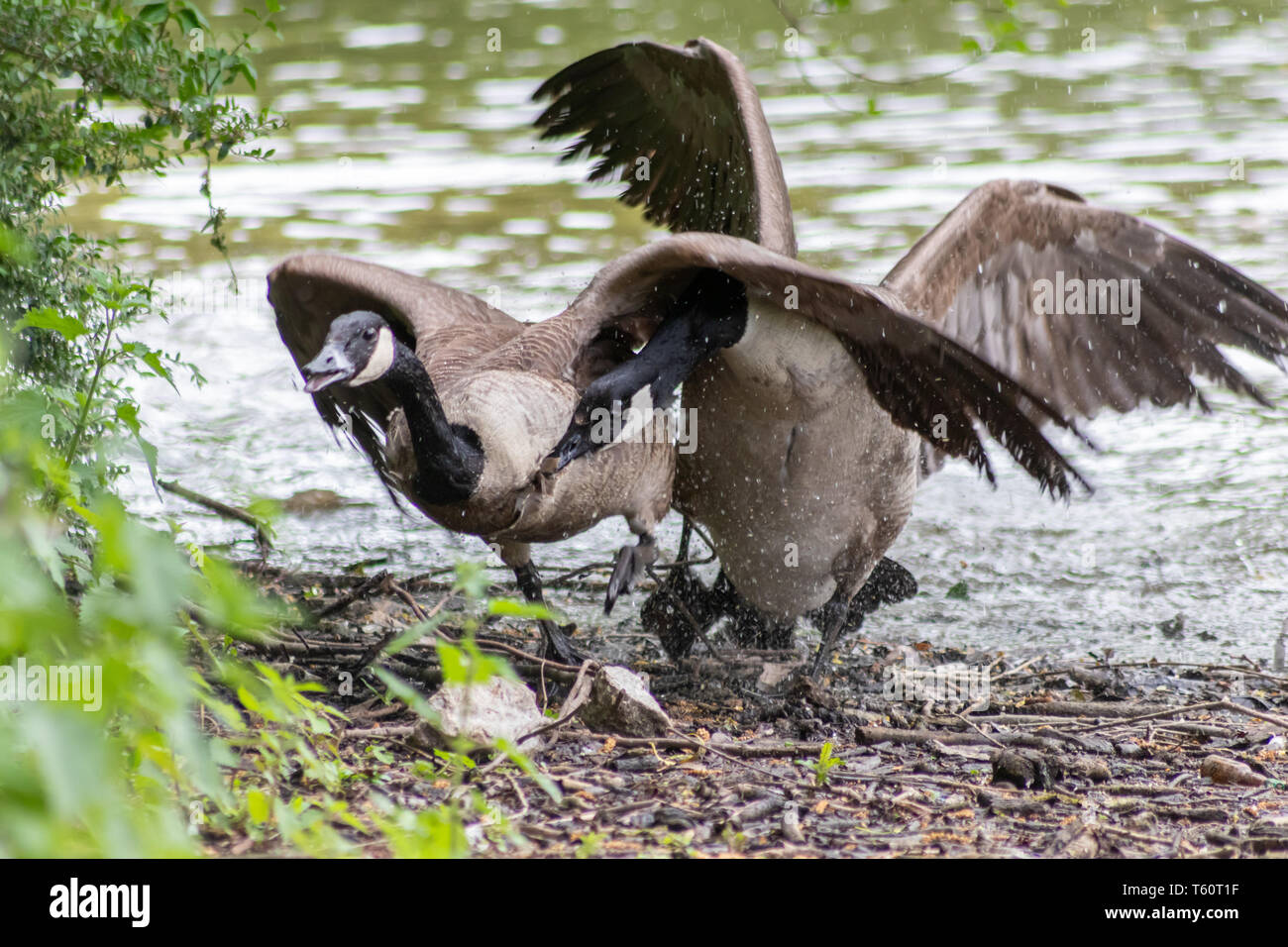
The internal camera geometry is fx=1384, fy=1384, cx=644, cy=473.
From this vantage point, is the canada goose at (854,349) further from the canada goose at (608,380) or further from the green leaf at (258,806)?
the green leaf at (258,806)

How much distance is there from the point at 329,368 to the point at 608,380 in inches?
37.7

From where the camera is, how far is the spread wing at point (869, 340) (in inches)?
172

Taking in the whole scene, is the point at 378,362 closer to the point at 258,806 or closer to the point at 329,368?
the point at 329,368

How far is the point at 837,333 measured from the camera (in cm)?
485

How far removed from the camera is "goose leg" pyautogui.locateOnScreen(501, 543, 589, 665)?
5.15 meters

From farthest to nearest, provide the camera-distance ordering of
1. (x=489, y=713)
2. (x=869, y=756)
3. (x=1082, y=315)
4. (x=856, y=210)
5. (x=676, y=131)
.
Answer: (x=856, y=210)
(x=676, y=131)
(x=1082, y=315)
(x=869, y=756)
(x=489, y=713)

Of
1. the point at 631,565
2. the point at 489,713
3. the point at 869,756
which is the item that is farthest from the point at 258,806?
the point at 631,565

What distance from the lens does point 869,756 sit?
4184 mm

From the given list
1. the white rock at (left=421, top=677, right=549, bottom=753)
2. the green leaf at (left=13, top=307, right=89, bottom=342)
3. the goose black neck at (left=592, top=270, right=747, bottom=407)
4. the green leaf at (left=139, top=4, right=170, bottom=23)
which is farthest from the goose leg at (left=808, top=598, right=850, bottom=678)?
the green leaf at (left=139, top=4, right=170, bottom=23)

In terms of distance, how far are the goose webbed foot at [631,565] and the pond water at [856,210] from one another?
1.44 metres

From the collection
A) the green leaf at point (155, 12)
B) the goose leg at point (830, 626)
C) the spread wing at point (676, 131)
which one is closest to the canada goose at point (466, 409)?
the goose leg at point (830, 626)

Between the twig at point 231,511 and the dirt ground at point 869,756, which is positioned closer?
the dirt ground at point 869,756

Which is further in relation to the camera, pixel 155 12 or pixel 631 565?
pixel 631 565

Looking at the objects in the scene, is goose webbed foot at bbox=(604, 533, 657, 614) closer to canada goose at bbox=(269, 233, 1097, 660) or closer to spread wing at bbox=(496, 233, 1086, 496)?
canada goose at bbox=(269, 233, 1097, 660)
